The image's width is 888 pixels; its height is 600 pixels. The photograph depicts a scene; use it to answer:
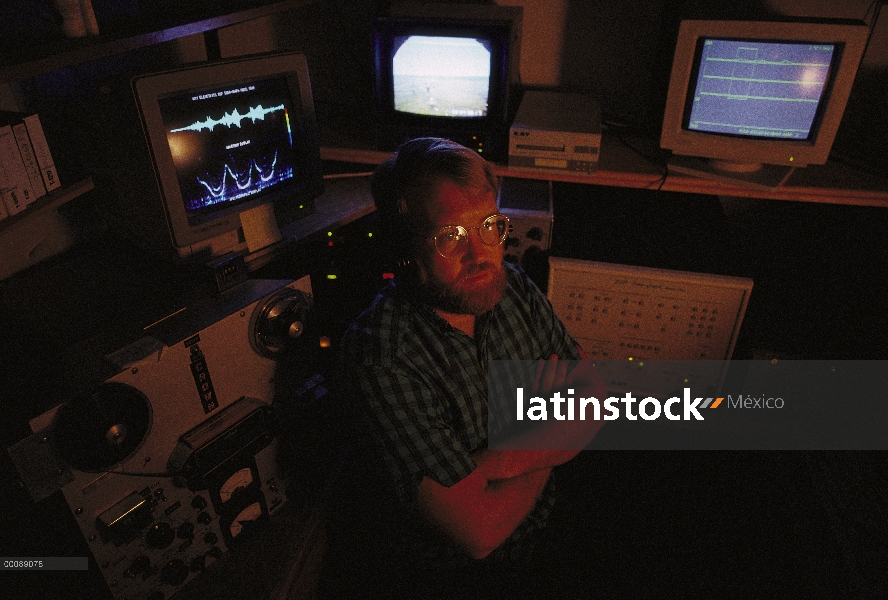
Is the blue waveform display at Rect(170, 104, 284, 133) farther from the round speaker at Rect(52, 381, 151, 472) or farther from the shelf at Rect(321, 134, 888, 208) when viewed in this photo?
the round speaker at Rect(52, 381, 151, 472)

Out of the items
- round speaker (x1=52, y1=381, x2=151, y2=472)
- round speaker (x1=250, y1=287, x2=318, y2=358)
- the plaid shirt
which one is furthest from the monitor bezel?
round speaker (x1=52, y1=381, x2=151, y2=472)

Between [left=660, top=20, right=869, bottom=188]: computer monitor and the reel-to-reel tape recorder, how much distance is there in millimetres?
1166

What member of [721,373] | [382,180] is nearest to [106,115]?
[382,180]

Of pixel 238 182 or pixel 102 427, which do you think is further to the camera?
pixel 238 182

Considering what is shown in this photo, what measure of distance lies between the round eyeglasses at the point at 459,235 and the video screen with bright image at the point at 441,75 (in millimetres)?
710

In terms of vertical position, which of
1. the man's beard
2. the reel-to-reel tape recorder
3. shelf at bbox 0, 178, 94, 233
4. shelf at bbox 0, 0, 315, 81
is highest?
shelf at bbox 0, 0, 315, 81

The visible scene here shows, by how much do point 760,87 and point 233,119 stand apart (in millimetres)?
1371

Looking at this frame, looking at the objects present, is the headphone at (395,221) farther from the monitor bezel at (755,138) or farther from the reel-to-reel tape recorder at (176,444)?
the monitor bezel at (755,138)

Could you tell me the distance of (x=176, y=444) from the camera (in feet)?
3.86

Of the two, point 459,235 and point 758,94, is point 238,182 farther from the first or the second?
point 758,94

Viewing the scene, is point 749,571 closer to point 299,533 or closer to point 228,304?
point 299,533

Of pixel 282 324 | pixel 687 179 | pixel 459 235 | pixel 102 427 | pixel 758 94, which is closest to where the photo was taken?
pixel 102 427

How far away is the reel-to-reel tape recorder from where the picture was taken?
3.27 feet

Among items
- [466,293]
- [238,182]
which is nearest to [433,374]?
[466,293]
